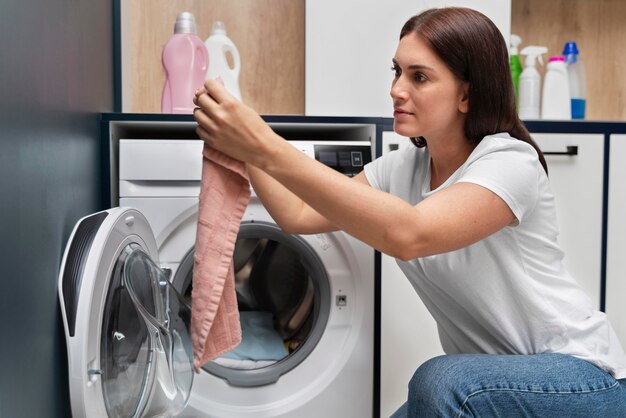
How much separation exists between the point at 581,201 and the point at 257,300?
1.03 meters

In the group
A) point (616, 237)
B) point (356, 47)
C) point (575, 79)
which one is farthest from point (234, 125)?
point (575, 79)

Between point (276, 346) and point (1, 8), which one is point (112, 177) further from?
point (1, 8)

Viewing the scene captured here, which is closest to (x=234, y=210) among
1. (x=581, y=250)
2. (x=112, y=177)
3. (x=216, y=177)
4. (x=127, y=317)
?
(x=216, y=177)

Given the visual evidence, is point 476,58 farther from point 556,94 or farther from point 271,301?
point 556,94

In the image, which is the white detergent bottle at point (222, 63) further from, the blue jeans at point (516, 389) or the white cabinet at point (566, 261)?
the blue jeans at point (516, 389)

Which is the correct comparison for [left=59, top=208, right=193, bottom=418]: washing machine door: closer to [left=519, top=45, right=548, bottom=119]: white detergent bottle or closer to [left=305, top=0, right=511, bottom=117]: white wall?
[left=305, top=0, right=511, bottom=117]: white wall

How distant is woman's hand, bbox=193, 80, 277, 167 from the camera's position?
105cm

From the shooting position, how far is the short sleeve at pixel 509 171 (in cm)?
112

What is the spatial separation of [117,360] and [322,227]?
0.54 metres

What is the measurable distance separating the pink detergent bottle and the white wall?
1.28 feet

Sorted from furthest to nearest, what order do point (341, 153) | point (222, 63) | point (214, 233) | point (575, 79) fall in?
point (575, 79)
point (222, 63)
point (341, 153)
point (214, 233)

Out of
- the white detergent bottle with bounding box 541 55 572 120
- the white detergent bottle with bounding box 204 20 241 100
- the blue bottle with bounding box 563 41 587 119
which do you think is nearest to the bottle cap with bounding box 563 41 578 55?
the blue bottle with bounding box 563 41 587 119

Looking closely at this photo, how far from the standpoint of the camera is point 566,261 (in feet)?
6.40

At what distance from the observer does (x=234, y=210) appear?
1199mm
